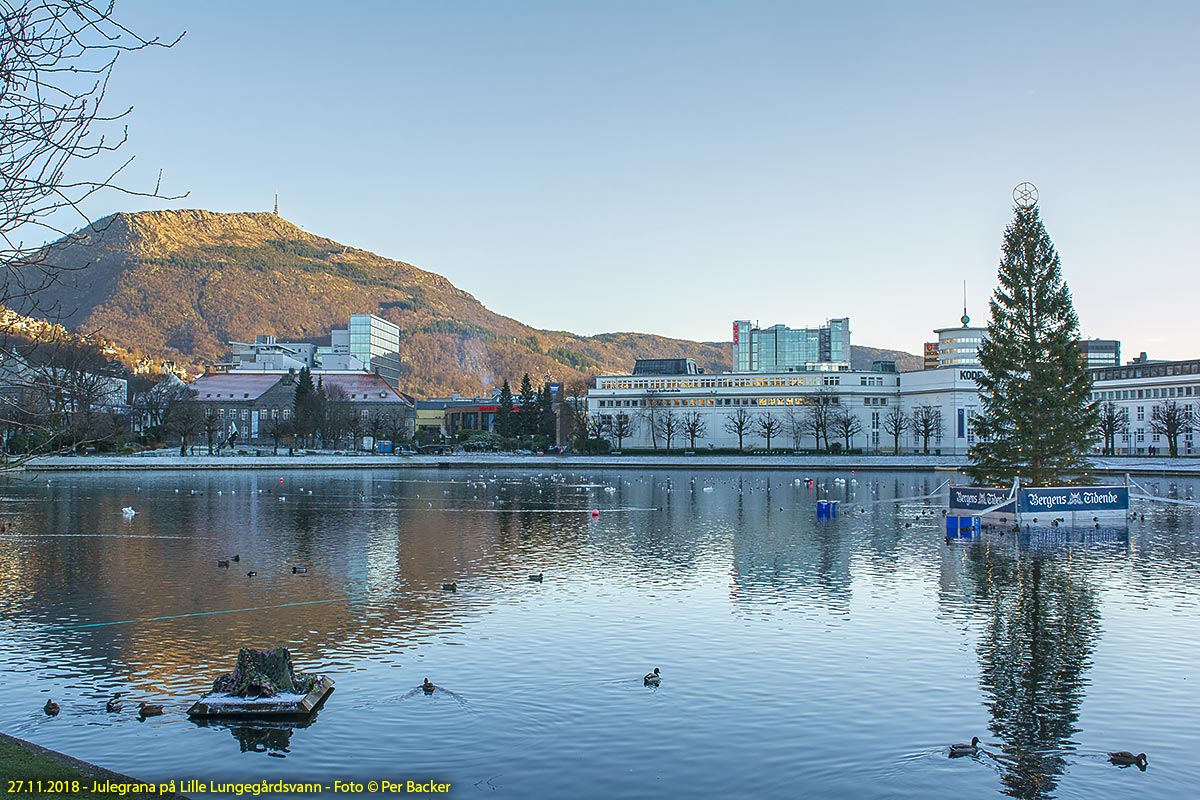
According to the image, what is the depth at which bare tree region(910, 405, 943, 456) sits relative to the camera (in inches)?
5915

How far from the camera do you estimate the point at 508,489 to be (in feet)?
258

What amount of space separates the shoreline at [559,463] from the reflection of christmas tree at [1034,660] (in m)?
76.7

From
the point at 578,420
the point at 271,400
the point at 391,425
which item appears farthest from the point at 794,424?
the point at 271,400

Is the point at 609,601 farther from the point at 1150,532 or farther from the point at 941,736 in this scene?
the point at 1150,532

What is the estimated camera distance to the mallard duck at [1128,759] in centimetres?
1405

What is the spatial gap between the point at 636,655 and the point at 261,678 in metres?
7.37

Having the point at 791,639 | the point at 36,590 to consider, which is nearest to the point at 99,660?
the point at 36,590

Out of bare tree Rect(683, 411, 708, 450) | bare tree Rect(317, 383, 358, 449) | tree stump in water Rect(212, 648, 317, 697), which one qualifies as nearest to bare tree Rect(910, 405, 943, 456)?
bare tree Rect(683, 411, 708, 450)

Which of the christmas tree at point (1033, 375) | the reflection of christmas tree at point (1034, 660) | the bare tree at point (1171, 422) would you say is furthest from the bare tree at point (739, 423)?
the reflection of christmas tree at point (1034, 660)

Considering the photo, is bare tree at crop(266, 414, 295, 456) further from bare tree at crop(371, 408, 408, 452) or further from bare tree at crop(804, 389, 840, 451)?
bare tree at crop(804, 389, 840, 451)

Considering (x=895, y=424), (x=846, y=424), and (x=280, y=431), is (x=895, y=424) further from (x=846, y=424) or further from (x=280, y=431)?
(x=280, y=431)

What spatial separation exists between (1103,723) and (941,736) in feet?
9.23

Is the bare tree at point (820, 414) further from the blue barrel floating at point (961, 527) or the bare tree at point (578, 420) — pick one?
the blue barrel floating at point (961, 527)

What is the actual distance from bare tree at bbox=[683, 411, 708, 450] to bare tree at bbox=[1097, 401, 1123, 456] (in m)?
55.8
